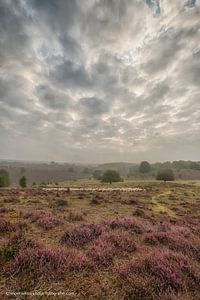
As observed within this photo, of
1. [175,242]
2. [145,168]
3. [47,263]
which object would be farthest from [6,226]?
[145,168]

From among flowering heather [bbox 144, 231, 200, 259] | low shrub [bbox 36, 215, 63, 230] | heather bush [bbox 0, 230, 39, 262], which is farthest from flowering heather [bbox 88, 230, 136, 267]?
low shrub [bbox 36, 215, 63, 230]

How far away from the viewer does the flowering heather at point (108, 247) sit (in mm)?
7211

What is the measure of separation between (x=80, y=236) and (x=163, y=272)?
15.4 feet

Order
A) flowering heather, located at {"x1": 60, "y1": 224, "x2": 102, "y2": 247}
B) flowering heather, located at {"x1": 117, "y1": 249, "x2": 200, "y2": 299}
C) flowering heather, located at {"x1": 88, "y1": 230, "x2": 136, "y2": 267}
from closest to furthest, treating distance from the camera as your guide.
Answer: flowering heather, located at {"x1": 117, "y1": 249, "x2": 200, "y2": 299} → flowering heather, located at {"x1": 88, "y1": 230, "x2": 136, "y2": 267} → flowering heather, located at {"x1": 60, "y1": 224, "x2": 102, "y2": 247}

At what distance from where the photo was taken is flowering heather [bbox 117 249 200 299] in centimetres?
555

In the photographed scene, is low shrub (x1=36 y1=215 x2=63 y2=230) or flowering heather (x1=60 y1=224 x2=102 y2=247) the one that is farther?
low shrub (x1=36 y1=215 x2=63 y2=230)

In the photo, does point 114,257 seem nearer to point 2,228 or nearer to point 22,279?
point 22,279

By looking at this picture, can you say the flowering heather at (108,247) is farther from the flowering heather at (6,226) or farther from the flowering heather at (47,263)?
the flowering heather at (6,226)

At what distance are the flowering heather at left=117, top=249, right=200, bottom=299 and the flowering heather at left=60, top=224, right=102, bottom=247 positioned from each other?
2876mm

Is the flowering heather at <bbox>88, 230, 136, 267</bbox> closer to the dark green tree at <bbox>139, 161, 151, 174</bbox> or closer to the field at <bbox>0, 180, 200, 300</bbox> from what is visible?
the field at <bbox>0, 180, 200, 300</bbox>

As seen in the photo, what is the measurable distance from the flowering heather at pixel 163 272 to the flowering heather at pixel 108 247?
861mm

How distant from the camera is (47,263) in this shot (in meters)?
6.37

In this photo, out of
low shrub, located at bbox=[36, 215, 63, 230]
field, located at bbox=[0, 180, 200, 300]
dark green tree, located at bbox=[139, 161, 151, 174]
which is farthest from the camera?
dark green tree, located at bbox=[139, 161, 151, 174]

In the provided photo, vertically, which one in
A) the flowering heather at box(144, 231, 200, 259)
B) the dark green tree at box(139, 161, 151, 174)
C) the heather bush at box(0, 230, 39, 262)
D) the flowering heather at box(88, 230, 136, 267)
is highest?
the dark green tree at box(139, 161, 151, 174)
